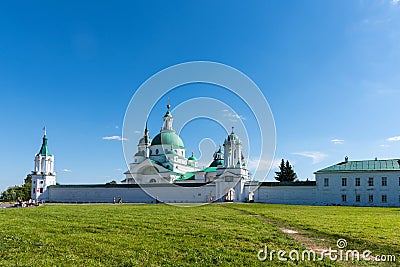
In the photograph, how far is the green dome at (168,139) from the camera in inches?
2653

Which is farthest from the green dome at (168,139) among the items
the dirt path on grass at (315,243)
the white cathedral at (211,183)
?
the dirt path on grass at (315,243)

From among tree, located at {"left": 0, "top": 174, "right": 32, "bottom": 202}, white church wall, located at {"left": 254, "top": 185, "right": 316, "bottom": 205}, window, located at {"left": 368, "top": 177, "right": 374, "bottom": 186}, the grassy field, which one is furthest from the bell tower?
the grassy field

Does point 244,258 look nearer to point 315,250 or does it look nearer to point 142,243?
point 315,250

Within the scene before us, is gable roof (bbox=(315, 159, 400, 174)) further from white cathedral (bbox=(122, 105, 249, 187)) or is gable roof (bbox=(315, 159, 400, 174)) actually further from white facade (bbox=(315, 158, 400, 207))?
white cathedral (bbox=(122, 105, 249, 187))

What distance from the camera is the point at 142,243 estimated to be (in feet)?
32.2

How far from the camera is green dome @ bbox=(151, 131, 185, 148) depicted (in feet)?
221

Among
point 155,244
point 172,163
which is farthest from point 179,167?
point 155,244

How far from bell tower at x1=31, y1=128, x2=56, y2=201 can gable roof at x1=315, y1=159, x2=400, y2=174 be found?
4228 centimetres

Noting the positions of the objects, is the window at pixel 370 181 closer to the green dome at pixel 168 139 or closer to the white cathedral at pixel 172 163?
the white cathedral at pixel 172 163

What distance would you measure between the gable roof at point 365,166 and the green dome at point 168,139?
27.6m

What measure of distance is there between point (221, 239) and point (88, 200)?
50.9 metres

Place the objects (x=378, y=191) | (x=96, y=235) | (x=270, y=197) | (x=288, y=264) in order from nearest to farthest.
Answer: (x=288, y=264) → (x=96, y=235) → (x=378, y=191) → (x=270, y=197)

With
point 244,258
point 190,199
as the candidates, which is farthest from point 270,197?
point 244,258

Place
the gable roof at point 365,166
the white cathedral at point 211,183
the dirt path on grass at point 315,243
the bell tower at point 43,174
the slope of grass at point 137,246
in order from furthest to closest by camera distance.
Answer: the bell tower at point 43,174
the white cathedral at point 211,183
the gable roof at point 365,166
the dirt path on grass at point 315,243
the slope of grass at point 137,246
